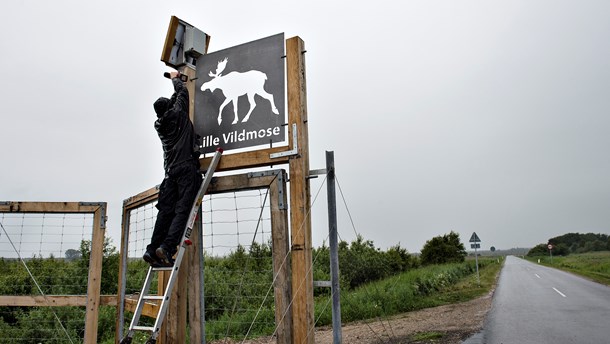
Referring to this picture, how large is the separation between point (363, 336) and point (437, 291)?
35.9ft

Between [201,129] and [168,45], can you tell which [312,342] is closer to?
[201,129]

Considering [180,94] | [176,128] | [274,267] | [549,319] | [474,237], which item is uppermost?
[180,94]

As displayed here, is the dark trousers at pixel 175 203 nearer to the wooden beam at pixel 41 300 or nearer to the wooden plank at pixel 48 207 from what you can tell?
the wooden plank at pixel 48 207

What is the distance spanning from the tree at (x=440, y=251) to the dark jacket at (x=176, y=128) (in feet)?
109

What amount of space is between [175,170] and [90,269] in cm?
211

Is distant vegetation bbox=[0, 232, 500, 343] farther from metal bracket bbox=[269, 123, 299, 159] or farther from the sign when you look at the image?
the sign

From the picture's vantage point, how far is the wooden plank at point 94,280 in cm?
532

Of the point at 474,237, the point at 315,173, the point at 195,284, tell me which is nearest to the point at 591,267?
the point at 474,237

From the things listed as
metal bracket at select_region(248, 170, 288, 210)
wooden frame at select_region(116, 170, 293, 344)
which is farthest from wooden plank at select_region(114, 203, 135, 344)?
metal bracket at select_region(248, 170, 288, 210)

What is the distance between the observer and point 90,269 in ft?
17.8

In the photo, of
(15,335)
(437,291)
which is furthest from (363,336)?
(437,291)

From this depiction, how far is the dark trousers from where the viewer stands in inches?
162

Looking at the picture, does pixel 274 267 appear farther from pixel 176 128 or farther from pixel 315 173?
pixel 176 128

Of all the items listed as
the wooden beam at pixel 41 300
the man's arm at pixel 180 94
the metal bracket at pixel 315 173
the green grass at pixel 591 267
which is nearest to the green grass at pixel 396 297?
the wooden beam at pixel 41 300
